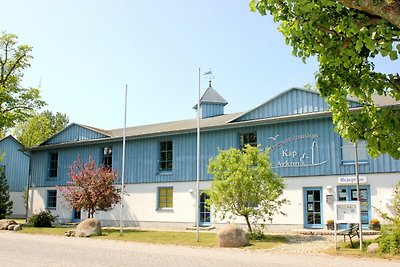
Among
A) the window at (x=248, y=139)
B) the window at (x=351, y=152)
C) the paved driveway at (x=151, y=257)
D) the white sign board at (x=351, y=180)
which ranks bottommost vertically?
the paved driveway at (x=151, y=257)

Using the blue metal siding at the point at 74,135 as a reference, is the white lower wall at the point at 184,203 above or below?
below

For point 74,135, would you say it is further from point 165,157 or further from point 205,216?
point 205,216

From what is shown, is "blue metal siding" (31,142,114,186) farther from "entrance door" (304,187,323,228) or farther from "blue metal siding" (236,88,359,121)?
"entrance door" (304,187,323,228)

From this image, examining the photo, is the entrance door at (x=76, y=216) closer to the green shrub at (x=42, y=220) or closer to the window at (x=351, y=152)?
the green shrub at (x=42, y=220)

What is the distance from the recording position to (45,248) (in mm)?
15586

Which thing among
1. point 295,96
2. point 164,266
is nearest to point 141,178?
point 295,96

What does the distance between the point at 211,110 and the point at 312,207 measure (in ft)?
38.7

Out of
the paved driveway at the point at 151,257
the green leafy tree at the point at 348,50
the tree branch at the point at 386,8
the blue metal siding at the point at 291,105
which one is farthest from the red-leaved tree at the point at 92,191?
the tree branch at the point at 386,8

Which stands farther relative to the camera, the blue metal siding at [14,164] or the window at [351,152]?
the blue metal siding at [14,164]

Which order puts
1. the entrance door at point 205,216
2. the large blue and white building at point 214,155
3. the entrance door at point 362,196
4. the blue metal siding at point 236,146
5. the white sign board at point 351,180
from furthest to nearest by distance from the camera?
the entrance door at point 205,216
the blue metal siding at point 236,146
the large blue and white building at point 214,155
the white sign board at point 351,180
the entrance door at point 362,196

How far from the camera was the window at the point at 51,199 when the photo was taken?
3198cm

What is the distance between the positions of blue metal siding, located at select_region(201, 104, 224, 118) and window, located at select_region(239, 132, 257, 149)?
6.85 m

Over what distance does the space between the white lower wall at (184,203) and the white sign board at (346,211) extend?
2.25 metres

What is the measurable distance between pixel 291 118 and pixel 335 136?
7.49 ft
